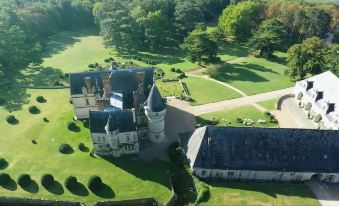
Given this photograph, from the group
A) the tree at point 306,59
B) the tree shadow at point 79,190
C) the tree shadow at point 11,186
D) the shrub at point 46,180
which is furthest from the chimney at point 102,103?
the tree at point 306,59

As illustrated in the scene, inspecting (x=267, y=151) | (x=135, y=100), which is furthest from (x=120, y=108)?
(x=267, y=151)

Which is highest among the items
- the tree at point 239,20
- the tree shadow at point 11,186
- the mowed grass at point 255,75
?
the tree at point 239,20

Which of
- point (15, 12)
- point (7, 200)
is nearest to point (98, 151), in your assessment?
point (7, 200)

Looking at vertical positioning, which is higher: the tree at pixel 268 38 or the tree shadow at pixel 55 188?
the tree at pixel 268 38

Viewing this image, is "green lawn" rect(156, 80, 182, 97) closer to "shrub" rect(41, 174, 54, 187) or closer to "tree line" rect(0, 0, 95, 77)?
"shrub" rect(41, 174, 54, 187)

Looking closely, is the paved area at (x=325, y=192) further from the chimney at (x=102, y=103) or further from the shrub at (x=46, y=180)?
the shrub at (x=46, y=180)

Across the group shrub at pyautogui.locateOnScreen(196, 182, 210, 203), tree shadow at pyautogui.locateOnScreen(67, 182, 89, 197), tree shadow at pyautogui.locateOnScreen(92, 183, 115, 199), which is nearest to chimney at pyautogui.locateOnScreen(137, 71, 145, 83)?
tree shadow at pyautogui.locateOnScreen(92, 183, 115, 199)

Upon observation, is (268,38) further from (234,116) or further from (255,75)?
(234,116)
